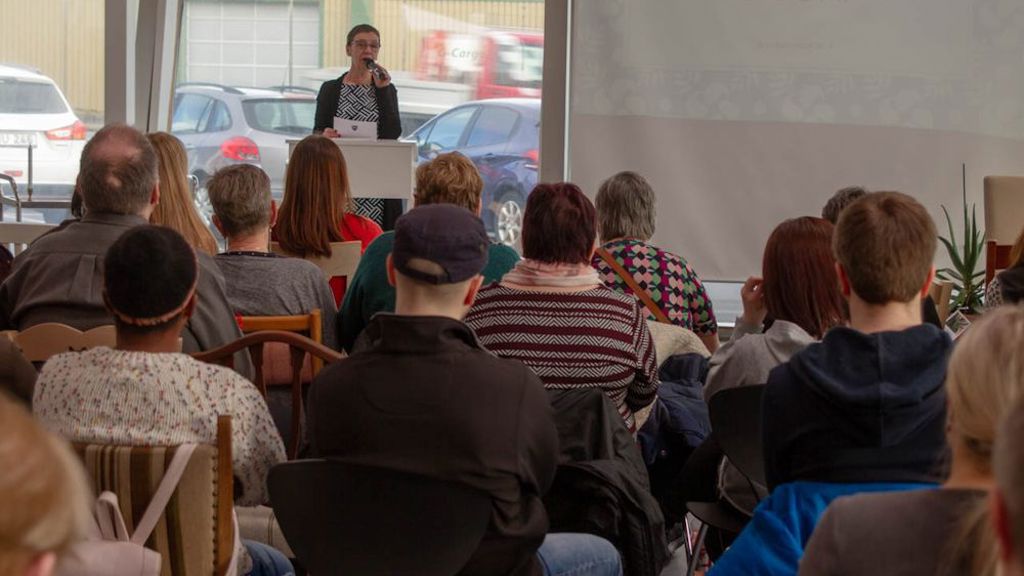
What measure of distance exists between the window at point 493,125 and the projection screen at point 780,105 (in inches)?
22.5

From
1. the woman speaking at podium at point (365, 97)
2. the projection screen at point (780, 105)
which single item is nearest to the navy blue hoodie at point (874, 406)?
the woman speaking at podium at point (365, 97)

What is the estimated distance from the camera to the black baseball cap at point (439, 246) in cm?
238

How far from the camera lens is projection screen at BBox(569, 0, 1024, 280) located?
7.02 meters

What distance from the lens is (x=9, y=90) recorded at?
7.84 metres

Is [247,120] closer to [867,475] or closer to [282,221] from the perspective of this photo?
[282,221]

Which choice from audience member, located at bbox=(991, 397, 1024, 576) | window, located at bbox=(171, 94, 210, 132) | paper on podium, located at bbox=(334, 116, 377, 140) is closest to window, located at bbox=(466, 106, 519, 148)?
paper on podium, located at bbox=(334, 116, 377, 140)

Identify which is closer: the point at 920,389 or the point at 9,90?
the point at 920,389

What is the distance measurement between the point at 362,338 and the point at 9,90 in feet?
16.9

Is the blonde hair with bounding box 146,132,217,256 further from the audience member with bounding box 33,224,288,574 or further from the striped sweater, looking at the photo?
the audience member with bounding box 33,224,288,574

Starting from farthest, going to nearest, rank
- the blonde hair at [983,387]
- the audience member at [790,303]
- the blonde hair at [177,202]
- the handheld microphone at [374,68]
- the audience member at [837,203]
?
the handheld microphone at [374,68] → the audience member at [837,203] → the blonde hair at [177,202] → the audience member at [790,303] → the blonde hair at [983,387]

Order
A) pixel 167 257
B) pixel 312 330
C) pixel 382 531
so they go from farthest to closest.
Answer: pixel 312 330 → pixel 167 257 → pixel 382 531

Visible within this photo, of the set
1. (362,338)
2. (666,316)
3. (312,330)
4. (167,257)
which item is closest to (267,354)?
(312,330)

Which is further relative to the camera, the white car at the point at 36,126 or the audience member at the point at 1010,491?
the white car at the point at 36,126

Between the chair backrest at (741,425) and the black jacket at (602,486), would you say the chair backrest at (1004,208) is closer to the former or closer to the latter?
the chair backrest at (741,425)
